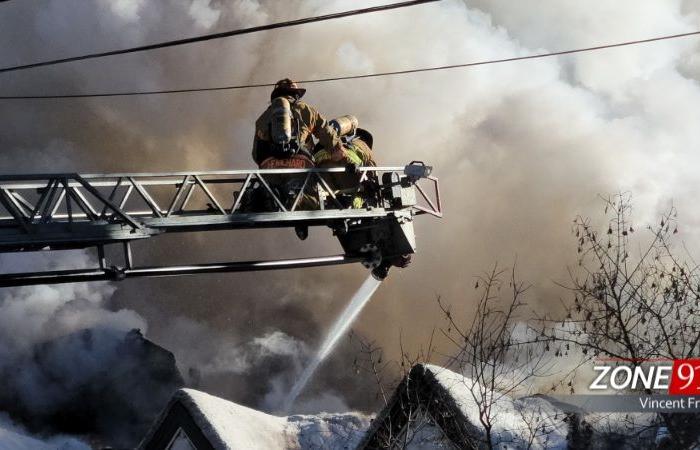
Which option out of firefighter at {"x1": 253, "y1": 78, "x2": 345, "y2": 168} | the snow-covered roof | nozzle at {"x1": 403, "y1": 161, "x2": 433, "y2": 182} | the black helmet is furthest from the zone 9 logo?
the black helmet

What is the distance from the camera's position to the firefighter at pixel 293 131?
1418 cm

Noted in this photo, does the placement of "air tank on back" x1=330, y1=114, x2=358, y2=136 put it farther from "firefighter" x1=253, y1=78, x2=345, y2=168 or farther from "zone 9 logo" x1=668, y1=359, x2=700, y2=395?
"zone 9 logo" x1=668, y1=359, x2=700, y2=395

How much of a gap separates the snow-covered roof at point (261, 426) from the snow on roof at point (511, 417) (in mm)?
2014

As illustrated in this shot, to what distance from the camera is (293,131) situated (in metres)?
14.3

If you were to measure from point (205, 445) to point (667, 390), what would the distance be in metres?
8.24

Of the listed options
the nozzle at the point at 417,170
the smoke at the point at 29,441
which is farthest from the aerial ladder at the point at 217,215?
the smoke at the point at 29,441

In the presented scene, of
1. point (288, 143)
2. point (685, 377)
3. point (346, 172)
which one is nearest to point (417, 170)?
point (346, 172)

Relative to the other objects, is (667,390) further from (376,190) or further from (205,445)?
(205,445)

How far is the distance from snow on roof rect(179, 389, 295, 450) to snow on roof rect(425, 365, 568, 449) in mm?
3324


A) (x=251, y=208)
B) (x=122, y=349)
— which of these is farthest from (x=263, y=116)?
(x=122, y=349)

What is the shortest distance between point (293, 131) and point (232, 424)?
6.15 metres

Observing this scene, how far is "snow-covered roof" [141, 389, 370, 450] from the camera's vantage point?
1767cm

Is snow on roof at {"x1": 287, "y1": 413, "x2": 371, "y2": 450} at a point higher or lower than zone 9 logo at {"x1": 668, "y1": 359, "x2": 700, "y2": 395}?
lower

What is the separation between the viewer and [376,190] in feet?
49.6
